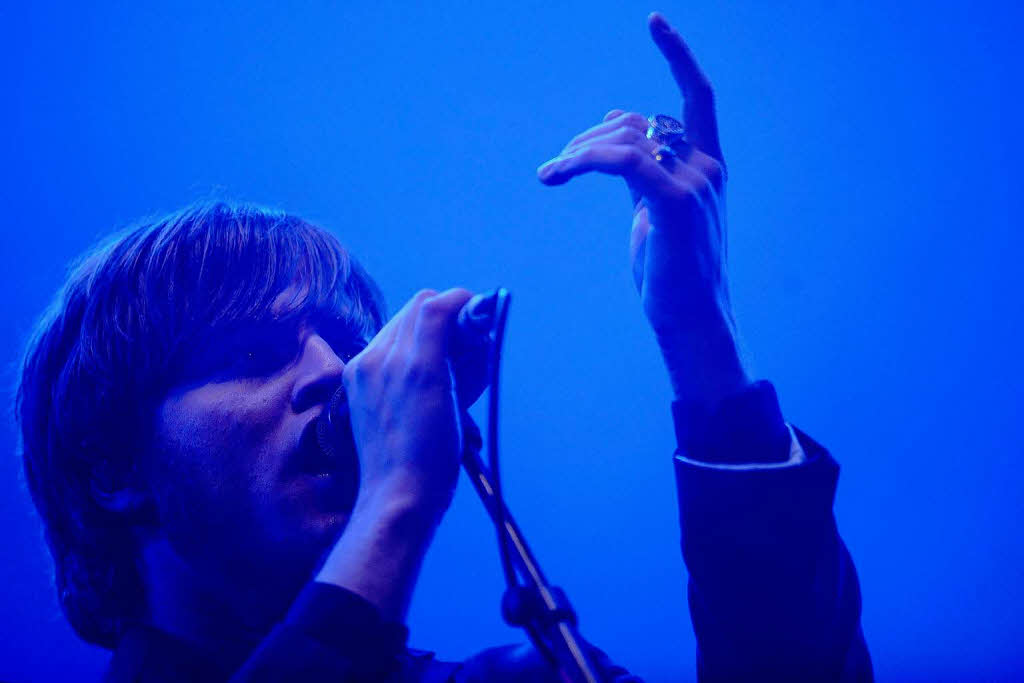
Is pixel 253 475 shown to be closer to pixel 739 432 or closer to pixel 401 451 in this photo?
pixel 401 451

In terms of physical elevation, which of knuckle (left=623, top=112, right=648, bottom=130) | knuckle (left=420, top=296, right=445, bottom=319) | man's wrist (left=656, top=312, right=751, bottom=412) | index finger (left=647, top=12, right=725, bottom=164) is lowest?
knuckle (left=420, top=296, right=445, bottom=319)

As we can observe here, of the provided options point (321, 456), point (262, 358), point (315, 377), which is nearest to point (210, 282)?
point (262, 358)

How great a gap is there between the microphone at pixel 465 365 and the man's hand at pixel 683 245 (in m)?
0.30

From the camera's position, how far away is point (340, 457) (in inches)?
40.5

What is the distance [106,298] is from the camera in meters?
1.30

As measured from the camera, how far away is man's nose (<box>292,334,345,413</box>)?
3.54 ft

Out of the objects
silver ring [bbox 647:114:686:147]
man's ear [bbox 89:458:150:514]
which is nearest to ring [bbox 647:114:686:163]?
silver ring [bbox 647:114:686:147]

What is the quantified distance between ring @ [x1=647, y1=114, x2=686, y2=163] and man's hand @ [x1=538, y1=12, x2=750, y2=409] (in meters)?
0.01

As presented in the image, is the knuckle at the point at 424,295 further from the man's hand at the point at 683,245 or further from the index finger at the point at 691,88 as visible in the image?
the index finger at the point at 691,88

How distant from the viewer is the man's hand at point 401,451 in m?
0.77

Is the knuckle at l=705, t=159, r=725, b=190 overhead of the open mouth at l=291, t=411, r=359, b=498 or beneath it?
overhead

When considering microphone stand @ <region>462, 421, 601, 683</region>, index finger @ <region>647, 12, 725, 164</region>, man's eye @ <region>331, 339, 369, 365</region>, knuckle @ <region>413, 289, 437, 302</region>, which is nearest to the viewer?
microphone stand @ <region>462, 421, 601, 683</region>

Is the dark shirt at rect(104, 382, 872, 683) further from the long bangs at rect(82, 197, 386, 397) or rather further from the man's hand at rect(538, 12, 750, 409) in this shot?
the long bangs at rect(82, 197, 386, 397)

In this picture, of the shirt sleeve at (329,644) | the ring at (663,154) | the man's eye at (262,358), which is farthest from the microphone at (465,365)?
the ring at (663,154)
